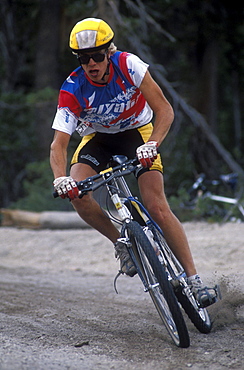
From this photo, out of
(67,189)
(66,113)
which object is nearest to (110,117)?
(66,113)

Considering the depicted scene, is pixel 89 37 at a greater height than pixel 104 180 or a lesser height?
greater

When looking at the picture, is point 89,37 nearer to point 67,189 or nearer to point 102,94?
point 102,94

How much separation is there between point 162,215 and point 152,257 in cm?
63

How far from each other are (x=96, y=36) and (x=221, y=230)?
5.89 m

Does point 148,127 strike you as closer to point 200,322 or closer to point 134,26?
point 200,322

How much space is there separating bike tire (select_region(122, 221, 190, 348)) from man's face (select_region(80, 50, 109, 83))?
1167mm

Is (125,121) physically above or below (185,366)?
above

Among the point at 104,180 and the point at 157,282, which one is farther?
the point at 104,180

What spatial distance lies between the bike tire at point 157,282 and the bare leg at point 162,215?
39cm

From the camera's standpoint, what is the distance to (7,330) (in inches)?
160

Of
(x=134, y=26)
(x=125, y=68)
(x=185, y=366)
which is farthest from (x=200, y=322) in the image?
(x=134, y=26)

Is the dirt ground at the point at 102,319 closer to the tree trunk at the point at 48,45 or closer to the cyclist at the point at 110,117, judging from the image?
the cyclist at the point at 110,117

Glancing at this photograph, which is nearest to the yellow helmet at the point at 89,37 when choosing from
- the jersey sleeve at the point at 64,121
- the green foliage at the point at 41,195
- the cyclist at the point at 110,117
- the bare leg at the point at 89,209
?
the cyclist at the point at 110,117

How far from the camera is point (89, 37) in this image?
3867 mm
